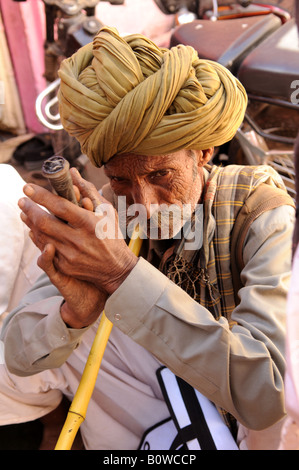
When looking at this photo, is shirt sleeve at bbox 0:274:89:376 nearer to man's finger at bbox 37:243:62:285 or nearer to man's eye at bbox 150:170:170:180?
man's finger at bbox 37:243:62:285

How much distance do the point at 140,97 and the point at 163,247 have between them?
69cm

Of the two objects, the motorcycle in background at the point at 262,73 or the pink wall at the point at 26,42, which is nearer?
the motorcycle in background at the point at 262,73

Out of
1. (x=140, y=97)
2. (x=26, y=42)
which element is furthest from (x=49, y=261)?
(x=26, y=42)

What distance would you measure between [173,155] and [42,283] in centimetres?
78

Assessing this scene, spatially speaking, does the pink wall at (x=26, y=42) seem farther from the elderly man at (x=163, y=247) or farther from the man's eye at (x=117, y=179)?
the man's eye at (x=117, y=179)

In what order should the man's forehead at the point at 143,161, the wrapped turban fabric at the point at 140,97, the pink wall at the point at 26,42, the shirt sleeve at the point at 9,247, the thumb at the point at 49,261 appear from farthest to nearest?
the pink wall at the point at 26,42
the shirt sleeve at the point at 9,247
the man's forehead at the point at 143,161
the wrapped turban fabric at the point at 140,97
the thumb at the point at 49,261

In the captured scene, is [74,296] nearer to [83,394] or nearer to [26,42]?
[83,394]

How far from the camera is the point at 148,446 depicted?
201 cm

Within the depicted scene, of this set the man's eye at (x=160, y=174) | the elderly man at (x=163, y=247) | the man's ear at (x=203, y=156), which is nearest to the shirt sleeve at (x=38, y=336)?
the elderly man at (x=163, y=247)

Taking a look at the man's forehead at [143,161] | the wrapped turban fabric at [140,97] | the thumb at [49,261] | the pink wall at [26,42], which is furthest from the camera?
the pink wall at [26,42]

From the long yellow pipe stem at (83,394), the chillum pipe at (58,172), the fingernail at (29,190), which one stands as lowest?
the long yellow pipe stem at (83,394)

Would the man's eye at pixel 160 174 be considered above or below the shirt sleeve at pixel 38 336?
above

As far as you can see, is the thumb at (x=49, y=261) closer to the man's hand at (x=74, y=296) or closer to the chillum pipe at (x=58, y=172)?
the man's hand at (x=74, y=296)

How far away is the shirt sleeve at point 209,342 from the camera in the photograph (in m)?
1.48
